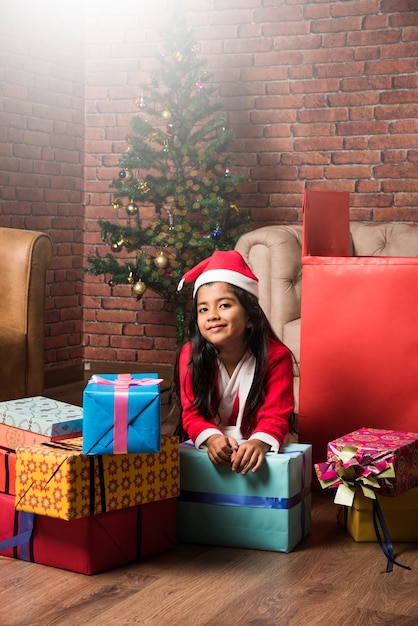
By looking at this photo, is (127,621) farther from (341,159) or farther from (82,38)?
(82,38)

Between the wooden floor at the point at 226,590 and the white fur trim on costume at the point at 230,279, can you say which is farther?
the white fur trim on costume at the point at 230,279

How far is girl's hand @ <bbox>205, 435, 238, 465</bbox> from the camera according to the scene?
2.10 metres

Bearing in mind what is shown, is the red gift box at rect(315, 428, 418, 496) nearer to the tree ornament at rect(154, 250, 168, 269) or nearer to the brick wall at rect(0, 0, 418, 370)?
the tree ornament at rect(154, 250, 168, 269)

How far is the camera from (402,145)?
14.3ft

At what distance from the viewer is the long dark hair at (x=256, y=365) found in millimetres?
2383

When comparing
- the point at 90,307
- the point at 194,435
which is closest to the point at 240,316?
the point at 194,435

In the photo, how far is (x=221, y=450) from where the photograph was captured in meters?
2.10

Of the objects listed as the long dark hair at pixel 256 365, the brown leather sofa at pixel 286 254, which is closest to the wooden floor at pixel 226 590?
the long dark hair at pixel 256 365

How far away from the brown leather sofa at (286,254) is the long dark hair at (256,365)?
1.31 m

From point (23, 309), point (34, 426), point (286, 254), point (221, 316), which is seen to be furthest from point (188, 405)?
point (286, 254)

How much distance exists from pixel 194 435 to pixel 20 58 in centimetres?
279

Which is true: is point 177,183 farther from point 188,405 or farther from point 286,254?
point 188,405

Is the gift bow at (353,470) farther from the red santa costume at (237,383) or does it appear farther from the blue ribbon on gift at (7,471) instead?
the blue ribbon on gift at (7,471)

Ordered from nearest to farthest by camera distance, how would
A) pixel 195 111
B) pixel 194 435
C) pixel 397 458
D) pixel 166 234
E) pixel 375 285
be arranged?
1. pixel 397 458
2. pixel 194 435
3. pixel 375 285
4. pixel 195 111
5. pixel 166 234
